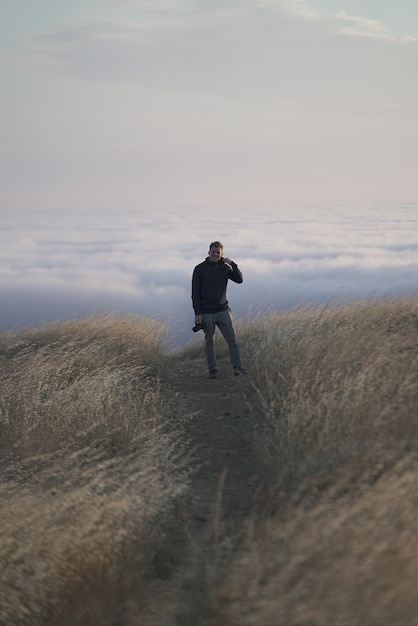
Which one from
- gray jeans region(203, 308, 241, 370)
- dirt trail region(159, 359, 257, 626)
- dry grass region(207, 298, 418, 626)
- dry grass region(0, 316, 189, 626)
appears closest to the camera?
dry grass region(207, 298, 418, 626)

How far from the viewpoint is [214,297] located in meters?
11.4

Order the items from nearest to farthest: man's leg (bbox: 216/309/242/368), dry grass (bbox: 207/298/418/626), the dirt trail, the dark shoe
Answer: dry grass (bbox: 207/298/418/626), the dirt trail, the dark shoe, man's leg (bbox: 216/309/242/368)

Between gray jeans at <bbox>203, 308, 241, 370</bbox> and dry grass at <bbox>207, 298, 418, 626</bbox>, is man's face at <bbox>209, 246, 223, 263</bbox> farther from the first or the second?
dry grass at <bbox>207, 298, 418, 626</bbox>

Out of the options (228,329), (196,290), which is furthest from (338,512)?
(196,290)

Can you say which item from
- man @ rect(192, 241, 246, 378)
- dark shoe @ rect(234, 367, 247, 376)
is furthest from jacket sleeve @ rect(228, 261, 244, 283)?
dark shoe @ rect(234, 367, 247, 376)

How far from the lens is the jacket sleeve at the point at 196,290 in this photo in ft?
37.3

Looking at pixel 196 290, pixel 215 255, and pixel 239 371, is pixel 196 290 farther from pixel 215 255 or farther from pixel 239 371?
pixel 239 371

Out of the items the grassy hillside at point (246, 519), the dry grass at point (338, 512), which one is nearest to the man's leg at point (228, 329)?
the grassy hillside at point (246, 519)

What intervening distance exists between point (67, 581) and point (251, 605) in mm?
1490

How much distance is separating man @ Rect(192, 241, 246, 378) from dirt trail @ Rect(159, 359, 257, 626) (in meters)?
0.43

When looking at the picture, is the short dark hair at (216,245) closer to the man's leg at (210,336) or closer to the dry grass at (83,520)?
the man's leg at (210,336)

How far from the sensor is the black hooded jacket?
37.3 ft

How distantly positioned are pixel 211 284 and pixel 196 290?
25 centimetres

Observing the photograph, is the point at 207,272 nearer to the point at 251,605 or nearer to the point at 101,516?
the point at 101,516
